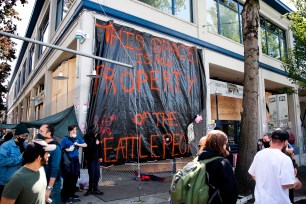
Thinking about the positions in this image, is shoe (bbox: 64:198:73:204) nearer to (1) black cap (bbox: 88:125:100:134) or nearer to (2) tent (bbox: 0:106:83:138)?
(2) tent (bbox: 0:106:83:138)

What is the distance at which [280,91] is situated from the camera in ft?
65.1

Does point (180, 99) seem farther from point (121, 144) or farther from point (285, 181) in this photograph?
point (285, 181)

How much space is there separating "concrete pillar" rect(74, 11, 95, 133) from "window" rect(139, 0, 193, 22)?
3185mm

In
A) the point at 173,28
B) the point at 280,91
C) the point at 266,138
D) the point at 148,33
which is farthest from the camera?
the point at 280,91

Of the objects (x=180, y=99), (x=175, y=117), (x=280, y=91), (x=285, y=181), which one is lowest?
(x=285, y=181)

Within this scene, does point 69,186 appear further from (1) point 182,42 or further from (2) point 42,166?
(1) point 182,42

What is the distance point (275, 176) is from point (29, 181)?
293cm

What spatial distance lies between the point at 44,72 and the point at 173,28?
752 cm

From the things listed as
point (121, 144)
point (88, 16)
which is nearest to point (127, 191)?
point (121, 144)

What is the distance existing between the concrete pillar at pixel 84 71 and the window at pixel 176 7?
3185 mm

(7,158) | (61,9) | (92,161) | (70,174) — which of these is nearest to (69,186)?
(70,174)

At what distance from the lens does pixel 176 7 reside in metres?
11.9

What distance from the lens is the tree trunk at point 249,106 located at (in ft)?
24.1

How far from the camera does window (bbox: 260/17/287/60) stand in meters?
17.4
